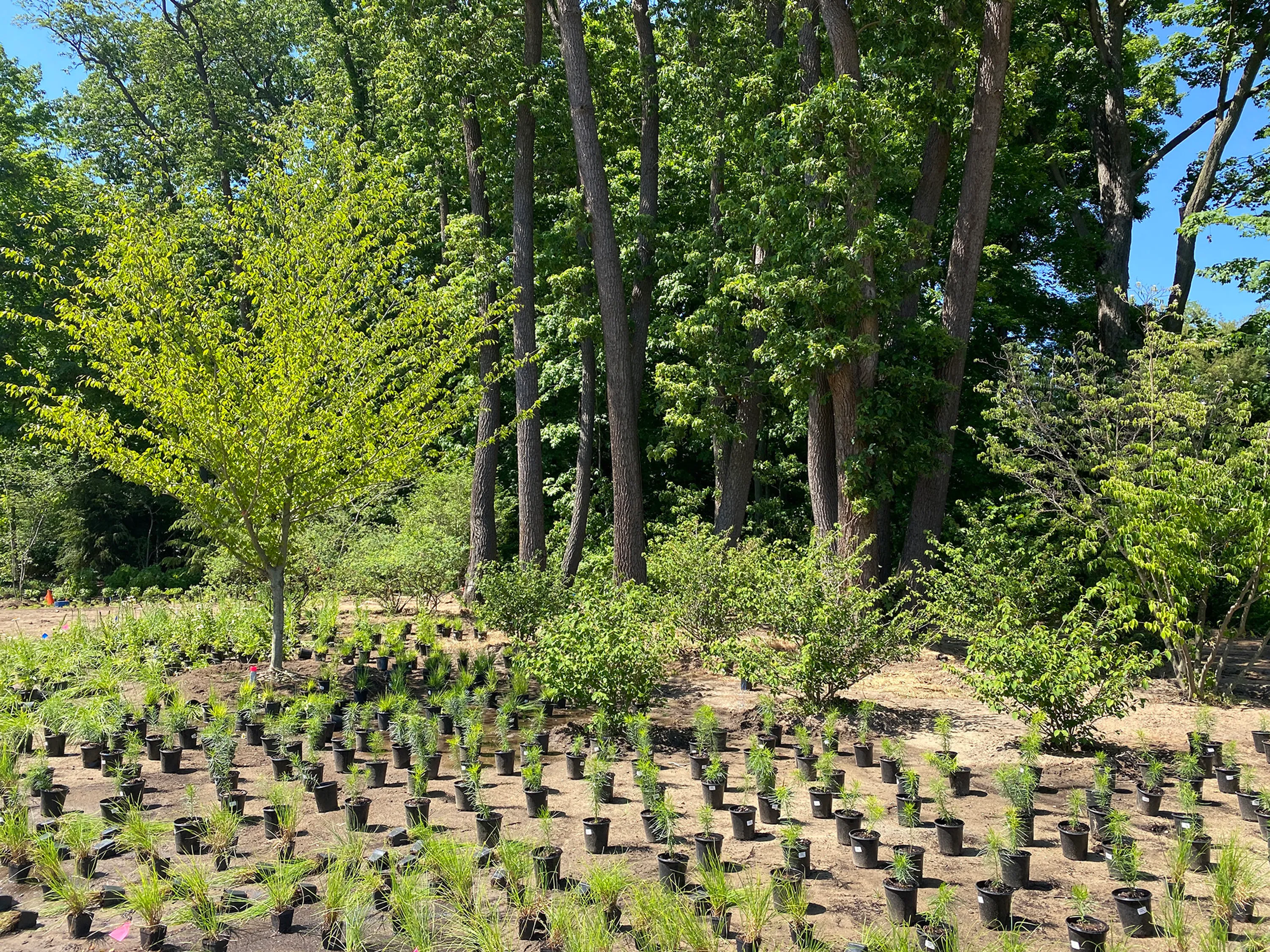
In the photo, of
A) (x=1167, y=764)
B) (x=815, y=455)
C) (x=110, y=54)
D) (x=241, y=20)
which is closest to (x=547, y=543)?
(x=815, y=455)

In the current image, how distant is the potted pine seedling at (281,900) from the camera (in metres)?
3.46

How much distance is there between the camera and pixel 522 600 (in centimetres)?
970

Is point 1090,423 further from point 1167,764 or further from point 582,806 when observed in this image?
point 582,806

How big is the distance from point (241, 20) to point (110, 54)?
418 centimetres

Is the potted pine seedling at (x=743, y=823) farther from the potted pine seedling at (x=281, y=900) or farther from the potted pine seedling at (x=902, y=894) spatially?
the potted pine seedling at (x=281, y=900)

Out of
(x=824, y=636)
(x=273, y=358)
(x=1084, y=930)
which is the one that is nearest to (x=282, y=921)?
(x=1084, y=930)

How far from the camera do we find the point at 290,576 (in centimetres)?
1147

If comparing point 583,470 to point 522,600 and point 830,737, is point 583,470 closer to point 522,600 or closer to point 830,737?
point 522,600

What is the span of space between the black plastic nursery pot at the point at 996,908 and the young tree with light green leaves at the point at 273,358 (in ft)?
20.7

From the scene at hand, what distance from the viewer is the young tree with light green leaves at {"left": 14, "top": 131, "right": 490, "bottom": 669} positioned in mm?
7539

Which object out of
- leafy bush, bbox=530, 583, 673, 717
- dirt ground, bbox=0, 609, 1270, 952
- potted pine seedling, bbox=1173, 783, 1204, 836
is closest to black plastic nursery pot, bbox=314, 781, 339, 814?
dirt ground, bbox=0, 609, 1270, 952

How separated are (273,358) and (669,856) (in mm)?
6119

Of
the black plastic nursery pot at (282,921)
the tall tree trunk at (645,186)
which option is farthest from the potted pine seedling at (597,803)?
the tall tree trunk at (645,186)

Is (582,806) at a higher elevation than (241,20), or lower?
lower
